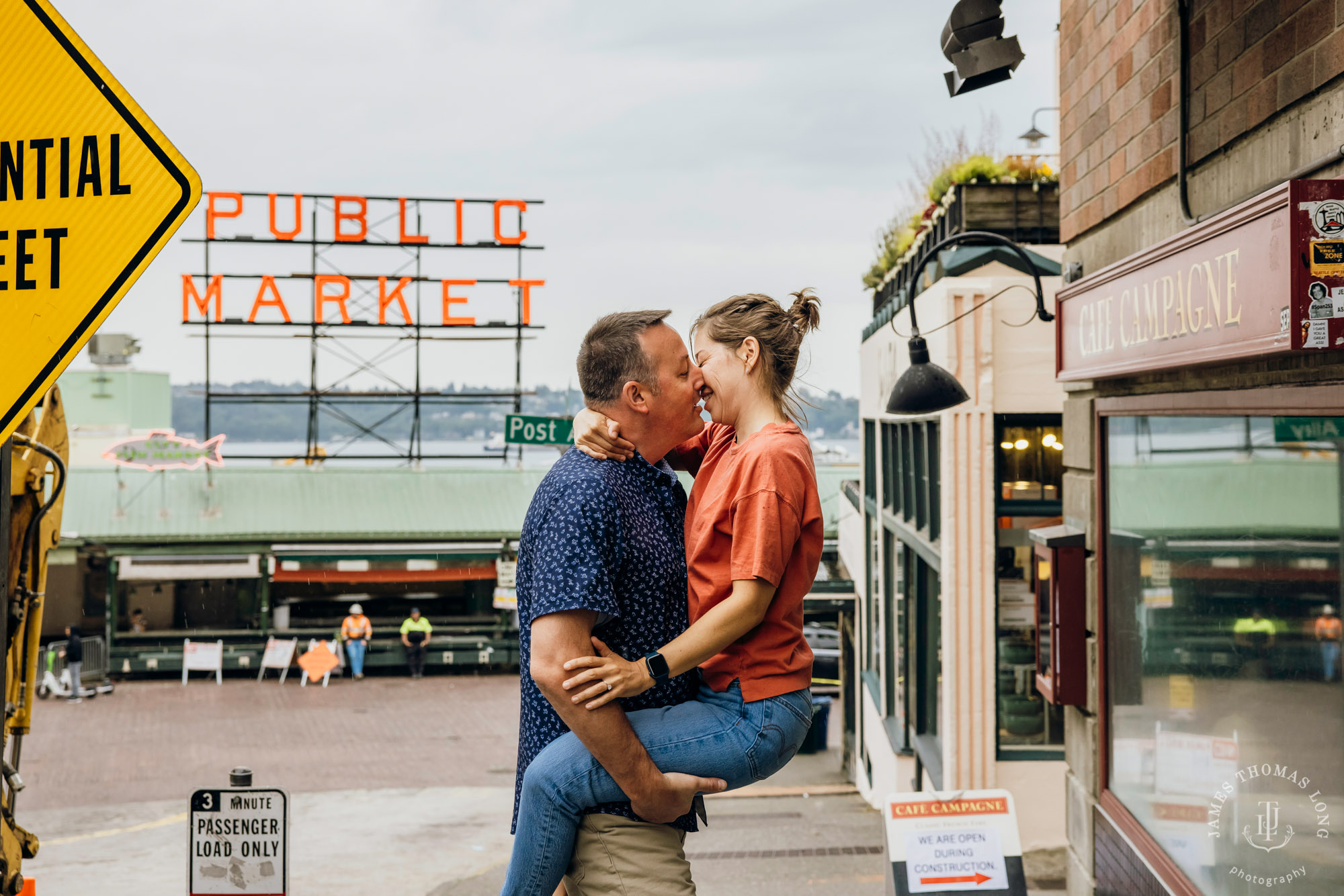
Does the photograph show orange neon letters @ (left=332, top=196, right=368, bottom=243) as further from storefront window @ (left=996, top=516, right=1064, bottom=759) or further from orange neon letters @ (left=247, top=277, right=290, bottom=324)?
storefront window @ (left=996, top=516, right=1064, bottom=759)

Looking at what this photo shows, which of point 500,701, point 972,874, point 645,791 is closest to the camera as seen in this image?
point 645,791

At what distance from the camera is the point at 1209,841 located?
4.43m

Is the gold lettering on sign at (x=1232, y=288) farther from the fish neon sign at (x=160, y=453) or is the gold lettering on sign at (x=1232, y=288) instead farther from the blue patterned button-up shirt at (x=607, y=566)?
the fish neon sign at (x=160, y=453)

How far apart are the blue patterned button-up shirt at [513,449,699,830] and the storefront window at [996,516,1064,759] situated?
7.35 meters

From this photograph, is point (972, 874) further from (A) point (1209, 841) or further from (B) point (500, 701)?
(B) point (500, 701)

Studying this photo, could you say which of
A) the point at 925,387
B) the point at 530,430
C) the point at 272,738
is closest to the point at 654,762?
the point at 925,387

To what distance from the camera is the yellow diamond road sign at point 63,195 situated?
2.33m

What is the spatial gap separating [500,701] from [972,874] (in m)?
16.1

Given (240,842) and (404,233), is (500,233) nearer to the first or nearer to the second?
(404,233)

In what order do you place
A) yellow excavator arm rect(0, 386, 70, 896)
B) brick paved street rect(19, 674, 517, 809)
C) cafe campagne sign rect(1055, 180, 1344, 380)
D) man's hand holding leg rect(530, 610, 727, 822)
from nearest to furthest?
man's hand holding leg rect(530, 610, 727, 822) < cafe campagne sign rect(1055, 180, 1344, 380) < yellow excavator arm rect(0, 386, 70, 896) < brick paved street rect(19, 674, 517, 809)

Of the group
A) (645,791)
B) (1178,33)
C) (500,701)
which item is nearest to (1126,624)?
(1178,33)
